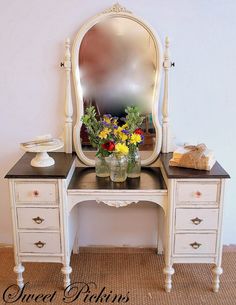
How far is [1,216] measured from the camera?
2.45 meters

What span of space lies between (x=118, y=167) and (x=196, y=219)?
50 cm

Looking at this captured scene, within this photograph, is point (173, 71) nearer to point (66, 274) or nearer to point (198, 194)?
point (198, 194)

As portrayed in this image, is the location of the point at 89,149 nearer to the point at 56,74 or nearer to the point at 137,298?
the point at 56,74

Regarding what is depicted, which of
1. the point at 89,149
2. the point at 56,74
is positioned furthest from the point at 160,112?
→ the point at 56,74

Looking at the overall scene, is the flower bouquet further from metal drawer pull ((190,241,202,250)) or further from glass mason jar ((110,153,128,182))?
metal drawer pull ((190,241,202,250))

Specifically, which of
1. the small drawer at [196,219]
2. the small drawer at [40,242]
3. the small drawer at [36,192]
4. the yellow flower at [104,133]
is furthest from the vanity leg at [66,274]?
the yellow flower at [104,133]

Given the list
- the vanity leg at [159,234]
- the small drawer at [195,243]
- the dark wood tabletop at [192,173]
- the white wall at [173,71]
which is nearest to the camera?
the dark wood tabletop at [192,173]

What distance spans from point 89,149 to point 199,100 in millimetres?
739

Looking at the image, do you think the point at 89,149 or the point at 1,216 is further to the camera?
the point at 1,216

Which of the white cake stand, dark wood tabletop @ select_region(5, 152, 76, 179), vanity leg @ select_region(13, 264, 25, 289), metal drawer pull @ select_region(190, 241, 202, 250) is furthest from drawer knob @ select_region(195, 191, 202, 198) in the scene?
vanity leg @ select_region(13, 264, 25, 289)

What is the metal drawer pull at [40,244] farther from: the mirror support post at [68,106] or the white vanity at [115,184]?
the mirror support post at [68,106]

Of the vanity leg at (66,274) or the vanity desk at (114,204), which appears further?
the vanity leg at (66,274)

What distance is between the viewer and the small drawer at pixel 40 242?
1952 millimetres

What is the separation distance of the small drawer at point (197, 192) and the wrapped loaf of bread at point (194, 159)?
10cm
